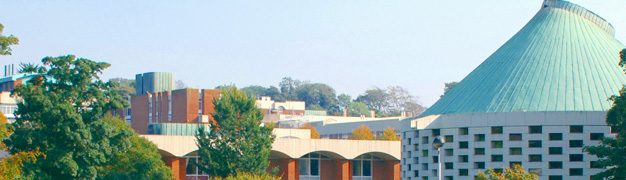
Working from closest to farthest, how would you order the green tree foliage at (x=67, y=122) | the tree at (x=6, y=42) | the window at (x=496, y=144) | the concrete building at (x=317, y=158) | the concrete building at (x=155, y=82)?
the tree at (x=6, y=42) < the green tree foliage at (x=67, y=122) < the window at (x=496, y=144) < the concrete building at (x=317, y=158) < the concrete building at (x=155, y=82)

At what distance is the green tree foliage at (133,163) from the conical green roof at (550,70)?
2079 centimetres

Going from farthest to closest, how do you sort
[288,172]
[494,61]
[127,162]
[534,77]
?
[288,172] < [494,61] < [534,77] < [127,162]

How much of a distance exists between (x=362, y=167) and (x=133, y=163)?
29283 mm

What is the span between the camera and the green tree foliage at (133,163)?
197ft

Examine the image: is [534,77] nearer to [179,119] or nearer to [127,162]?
[127,162]

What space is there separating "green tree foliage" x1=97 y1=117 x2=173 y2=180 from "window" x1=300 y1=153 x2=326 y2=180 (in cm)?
2031

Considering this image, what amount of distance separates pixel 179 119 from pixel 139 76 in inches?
703

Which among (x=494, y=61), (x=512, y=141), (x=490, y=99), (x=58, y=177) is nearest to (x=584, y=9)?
(x=494, y=61)

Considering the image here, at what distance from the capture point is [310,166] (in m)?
82.9

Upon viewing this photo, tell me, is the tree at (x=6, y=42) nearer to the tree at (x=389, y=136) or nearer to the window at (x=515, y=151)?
the window at (x=515, y=151)

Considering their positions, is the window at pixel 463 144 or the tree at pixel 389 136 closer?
the window at pixel 463 144

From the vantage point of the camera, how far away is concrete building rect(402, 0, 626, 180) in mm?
58156

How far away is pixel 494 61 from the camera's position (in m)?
70.6

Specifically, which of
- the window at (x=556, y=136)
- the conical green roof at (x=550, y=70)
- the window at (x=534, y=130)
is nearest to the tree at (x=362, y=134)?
the conical green roof at (x=550, y=70)
